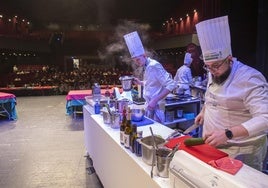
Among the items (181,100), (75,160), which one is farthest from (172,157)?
(181,100)

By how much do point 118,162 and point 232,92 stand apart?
94 cm

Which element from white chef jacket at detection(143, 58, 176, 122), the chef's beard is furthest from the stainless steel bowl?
white chef jacket at detection(143, 58, 176, 122)

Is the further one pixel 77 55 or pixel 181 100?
pixel 77 55

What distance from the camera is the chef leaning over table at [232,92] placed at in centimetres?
142

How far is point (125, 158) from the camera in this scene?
169 cm

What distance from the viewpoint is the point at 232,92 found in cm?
150

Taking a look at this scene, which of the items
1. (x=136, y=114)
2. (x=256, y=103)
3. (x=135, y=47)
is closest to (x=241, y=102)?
(x=256, y=103)

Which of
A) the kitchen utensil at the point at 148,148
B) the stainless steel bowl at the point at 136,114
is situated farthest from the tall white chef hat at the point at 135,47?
the kitchen utensil at the point at 148,148

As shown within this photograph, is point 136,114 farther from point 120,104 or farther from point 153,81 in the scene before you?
point 153,81

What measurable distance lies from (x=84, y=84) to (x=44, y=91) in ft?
5.36

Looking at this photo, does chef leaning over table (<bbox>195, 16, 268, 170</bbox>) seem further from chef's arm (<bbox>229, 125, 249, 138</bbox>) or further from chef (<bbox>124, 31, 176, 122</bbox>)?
chef (<bbox>124, 31, 176, 122</bbox>)

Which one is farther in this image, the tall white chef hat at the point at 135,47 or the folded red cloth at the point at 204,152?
the tall white chef hat at the point at 135,47

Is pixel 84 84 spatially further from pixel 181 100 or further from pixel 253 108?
pixel 253 108

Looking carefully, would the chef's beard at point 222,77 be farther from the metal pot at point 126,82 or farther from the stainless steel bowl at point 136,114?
the metal pot at point 126,82
